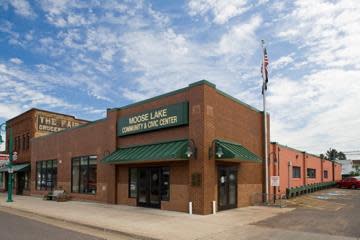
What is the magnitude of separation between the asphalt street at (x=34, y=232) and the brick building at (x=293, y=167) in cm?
1535

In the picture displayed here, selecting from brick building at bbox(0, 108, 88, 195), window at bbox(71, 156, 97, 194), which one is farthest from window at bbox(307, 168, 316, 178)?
brick building at bbox(0, 108, 88, 195)

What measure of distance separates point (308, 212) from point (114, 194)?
11.3 meters

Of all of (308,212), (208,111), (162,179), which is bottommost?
(308,212)

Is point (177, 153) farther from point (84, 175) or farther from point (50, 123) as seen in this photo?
point (50, 123)

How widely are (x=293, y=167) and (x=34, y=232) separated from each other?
24.6 meters

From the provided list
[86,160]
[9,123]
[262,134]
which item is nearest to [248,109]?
[262,134]

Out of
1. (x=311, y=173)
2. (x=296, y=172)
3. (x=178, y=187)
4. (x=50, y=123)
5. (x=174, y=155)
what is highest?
(x=50, y=123)

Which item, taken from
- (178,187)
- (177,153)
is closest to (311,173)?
(178,187)

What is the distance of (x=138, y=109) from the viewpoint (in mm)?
21000

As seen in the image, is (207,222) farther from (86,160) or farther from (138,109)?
(86,160)

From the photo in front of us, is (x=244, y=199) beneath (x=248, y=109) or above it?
beneath

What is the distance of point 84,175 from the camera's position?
2620 cm

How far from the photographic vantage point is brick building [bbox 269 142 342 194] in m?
26.1

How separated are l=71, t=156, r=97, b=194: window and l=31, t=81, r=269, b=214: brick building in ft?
0.23
